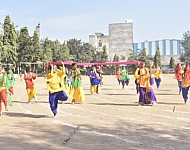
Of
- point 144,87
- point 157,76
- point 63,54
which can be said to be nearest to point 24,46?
point 63,54

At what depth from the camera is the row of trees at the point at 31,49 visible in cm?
5172

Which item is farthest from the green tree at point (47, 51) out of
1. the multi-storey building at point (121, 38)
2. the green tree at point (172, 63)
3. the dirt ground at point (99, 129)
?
the dirt ground at point (99, 129)

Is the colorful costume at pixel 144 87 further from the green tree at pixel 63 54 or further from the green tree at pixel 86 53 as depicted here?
the green tree at pixel 86 53

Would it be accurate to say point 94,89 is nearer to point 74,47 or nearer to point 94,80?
point 94,80

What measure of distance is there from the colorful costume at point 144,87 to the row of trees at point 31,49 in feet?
93.2

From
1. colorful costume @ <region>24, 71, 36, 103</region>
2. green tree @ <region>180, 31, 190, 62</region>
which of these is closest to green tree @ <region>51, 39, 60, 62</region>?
green tree @ <region>180, 31, 190, 62</region>

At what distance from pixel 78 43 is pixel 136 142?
9566cm

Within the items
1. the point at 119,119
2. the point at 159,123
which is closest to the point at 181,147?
the point at 159,123

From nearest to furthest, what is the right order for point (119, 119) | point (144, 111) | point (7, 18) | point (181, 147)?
point (181, 147)
point (119, 119)
point (144, 111)
point (7, 18)

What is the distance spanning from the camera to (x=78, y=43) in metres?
102

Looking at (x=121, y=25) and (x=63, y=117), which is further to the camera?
(x=121, y=25)

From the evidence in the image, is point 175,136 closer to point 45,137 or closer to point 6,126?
point 45,137

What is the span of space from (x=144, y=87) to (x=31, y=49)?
170 feet

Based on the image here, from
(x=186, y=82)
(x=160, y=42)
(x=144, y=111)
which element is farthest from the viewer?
(x=160, y=42)
